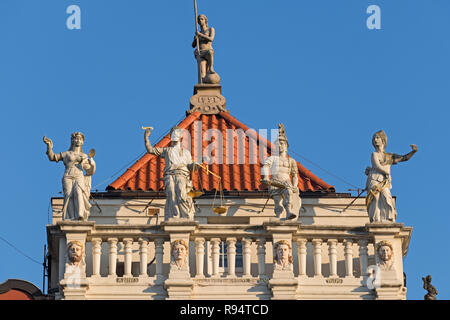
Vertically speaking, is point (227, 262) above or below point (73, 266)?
above

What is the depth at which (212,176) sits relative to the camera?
45312 millimetres

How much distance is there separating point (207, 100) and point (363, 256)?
1189 centimetres

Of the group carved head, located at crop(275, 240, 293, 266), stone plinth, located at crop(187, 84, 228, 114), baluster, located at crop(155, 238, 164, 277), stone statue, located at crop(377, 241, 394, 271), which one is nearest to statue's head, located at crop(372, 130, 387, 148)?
stone statue, located at crop(377, 241, 394, 271)

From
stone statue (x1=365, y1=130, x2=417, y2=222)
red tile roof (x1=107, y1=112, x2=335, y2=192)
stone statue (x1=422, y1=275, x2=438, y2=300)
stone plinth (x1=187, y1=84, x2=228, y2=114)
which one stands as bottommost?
stone statue (x1=422, y1=275, x2=438, y2=300)

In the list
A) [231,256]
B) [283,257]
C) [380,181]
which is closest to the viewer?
[283,257]

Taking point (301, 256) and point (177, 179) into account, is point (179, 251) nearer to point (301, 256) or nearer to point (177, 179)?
point (177, 179)

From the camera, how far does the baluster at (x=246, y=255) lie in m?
37.7

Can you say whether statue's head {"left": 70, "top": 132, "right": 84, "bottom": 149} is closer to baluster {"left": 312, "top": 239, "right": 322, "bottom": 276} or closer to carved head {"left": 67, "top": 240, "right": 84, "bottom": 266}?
carved head {"left": 67, "top": 240, "right": 84, "bottom": 266}

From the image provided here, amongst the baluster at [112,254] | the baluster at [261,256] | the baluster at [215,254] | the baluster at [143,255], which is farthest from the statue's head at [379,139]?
the baluster at [112,254]

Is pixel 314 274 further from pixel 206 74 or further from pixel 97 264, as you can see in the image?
pixel 206 74

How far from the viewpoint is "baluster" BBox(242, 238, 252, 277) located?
37656 mm

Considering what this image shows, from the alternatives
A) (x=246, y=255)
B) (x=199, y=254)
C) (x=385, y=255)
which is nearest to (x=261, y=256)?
(x=246, y=255)

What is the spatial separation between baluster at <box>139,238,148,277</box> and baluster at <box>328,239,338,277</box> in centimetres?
439
